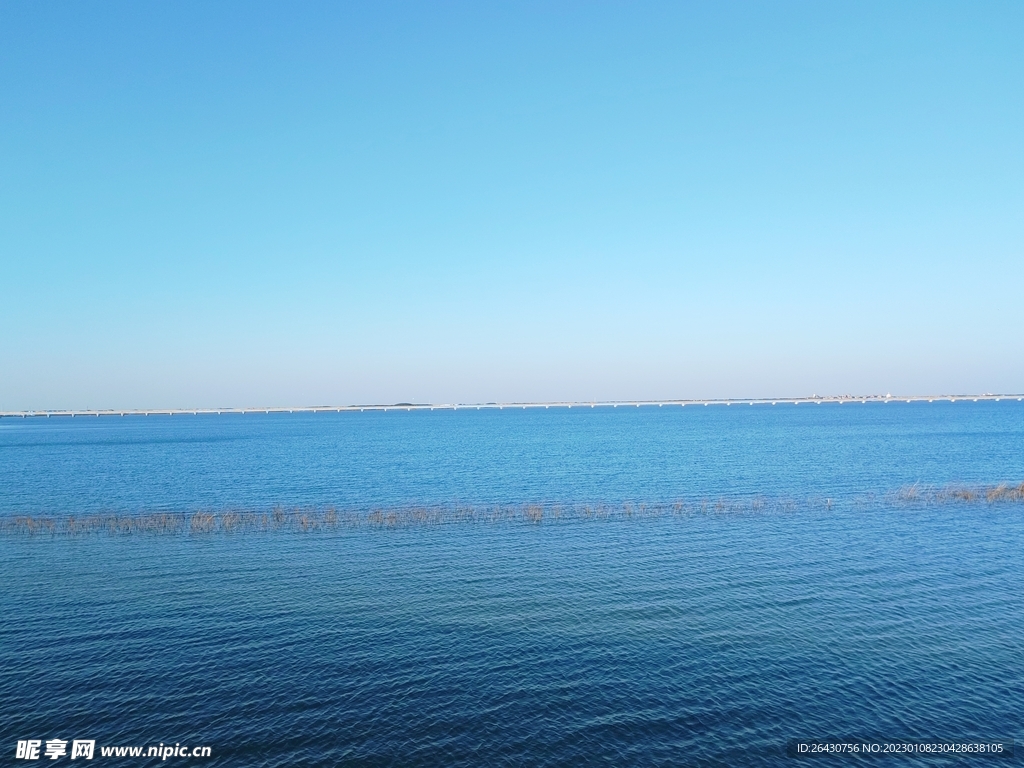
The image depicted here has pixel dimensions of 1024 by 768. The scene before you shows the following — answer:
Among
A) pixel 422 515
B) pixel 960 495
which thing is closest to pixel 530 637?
pixel 422 515

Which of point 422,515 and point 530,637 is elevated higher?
point 422,515

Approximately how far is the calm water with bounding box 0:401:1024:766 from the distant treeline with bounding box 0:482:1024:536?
1812 mm

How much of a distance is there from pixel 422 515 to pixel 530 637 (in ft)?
88.7

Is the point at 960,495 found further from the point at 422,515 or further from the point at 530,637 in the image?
the point at 530,637

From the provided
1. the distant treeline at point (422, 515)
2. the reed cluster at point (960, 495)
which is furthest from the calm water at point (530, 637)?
the reed cluster at point (960, 495)

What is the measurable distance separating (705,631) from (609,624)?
12.4 feet

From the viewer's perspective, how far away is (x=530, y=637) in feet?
86.4

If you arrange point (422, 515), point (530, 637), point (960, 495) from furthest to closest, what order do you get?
point (960, 495) → point (422, 515) → point (530, 637)

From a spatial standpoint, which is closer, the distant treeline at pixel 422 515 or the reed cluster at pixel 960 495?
the distant treeline at pixel 422 515

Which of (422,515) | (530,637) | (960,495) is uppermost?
(960,495)

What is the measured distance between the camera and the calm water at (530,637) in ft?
63.5

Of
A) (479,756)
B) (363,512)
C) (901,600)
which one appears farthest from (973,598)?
(363,512)

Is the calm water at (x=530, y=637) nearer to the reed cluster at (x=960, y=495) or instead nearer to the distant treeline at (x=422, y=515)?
the distant treeline at (x=422, y=515)

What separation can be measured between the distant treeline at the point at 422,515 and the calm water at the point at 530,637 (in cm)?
181
